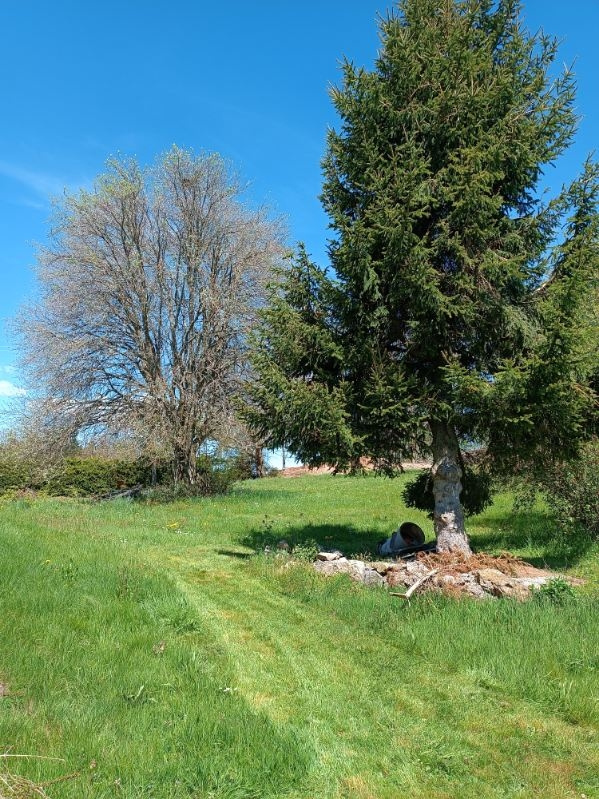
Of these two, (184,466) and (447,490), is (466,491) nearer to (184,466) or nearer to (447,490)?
(447,490)

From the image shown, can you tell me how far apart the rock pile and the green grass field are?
48 centimetres

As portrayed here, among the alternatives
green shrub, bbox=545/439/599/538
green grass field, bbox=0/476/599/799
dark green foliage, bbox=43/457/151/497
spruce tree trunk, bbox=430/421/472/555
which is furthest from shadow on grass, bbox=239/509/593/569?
dark green foliage, bbox=43/457/151/497

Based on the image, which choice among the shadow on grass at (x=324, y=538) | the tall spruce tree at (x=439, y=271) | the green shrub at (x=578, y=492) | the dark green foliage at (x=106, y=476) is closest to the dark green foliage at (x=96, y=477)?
the dark green foliage at (x=106, y=476)

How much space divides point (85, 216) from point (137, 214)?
189 centimetres

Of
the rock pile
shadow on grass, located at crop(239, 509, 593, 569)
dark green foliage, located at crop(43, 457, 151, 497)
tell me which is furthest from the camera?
dark green foliage, located at crop(43, 457, 151, 497)

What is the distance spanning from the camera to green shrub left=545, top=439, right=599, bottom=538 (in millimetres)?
11547

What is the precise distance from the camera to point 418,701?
481 centimetres

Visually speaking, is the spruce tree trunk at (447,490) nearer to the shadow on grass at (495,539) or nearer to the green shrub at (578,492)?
the shadow on grass at (495,539)

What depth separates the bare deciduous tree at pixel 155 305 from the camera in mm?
20078

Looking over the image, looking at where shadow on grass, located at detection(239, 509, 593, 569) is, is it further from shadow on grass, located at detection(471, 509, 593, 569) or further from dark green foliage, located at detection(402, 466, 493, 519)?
dark green foliage, located at detection(402, 466, 493, 519)

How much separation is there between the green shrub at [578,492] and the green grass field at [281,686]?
270 cm

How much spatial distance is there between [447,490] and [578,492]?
3250 mm

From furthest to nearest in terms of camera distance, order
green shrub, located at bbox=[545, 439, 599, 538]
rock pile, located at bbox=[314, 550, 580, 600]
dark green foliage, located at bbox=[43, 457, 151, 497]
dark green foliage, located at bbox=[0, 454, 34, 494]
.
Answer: dark green foliage, located at bbox=[43, 457, 151, 497] → dark green foliage, located at bbox=[0, 454, 34, 494] → green shrub, located at bbox=[545, 439, 599, 538] → rock pile, located at bbox=[314, 550, 580, 600]

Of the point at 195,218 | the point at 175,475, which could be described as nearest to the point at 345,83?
the point at 195,218
